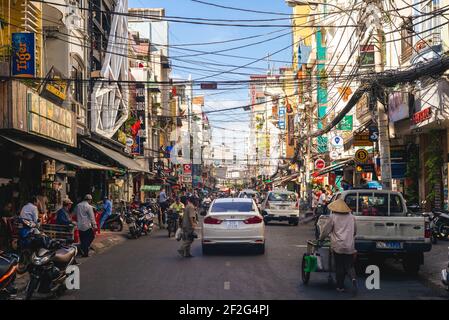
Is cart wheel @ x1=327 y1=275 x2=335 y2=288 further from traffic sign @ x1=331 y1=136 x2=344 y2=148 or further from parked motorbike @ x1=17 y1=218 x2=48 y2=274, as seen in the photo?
traffic sign @ x1=331 y1=136 x2=344 y2=148

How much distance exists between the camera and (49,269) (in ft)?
34.6

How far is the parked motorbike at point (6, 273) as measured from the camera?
31.3 ft

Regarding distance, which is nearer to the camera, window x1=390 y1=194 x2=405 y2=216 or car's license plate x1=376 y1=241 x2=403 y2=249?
car's license plate x1=376 y1=241 x2=403 y2=249

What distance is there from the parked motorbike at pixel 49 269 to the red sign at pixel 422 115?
592 inches

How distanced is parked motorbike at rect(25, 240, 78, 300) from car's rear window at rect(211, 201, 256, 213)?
25.0 feet

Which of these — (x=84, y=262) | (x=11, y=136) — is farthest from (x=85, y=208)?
(x=11, y=136)

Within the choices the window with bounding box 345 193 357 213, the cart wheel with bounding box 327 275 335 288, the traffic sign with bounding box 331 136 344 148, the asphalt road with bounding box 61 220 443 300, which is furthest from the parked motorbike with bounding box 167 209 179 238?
the traffic sign with bounding box 331 136 344 148

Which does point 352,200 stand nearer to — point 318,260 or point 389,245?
point 389,245

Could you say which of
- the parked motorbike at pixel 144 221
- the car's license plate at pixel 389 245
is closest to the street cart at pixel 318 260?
the car's license plate at pixel 389 245

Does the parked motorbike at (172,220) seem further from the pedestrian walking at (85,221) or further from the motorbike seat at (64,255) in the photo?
the motorbike seat at (64,255)

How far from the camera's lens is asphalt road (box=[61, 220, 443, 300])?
36.4 ft
